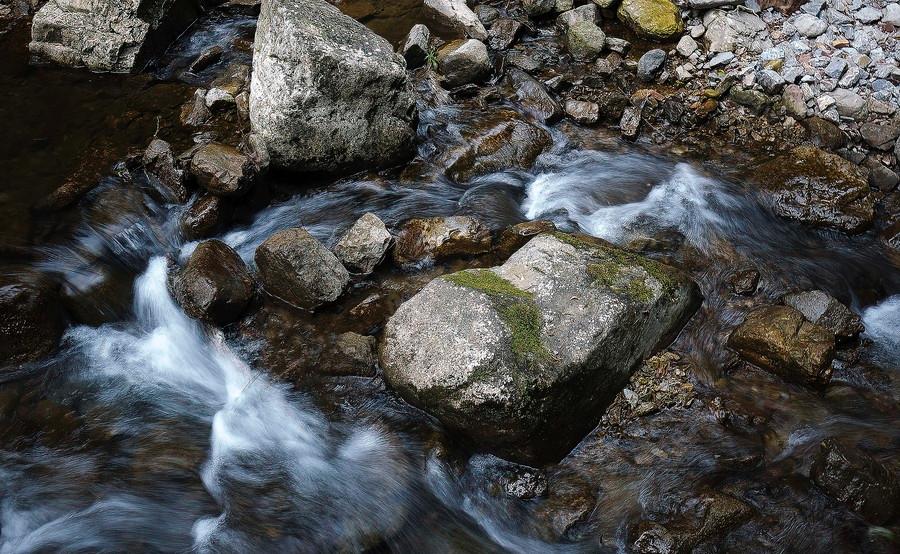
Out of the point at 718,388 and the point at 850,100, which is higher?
the point at 850,100

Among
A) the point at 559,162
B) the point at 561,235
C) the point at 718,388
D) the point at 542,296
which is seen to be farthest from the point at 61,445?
the point at 559,162

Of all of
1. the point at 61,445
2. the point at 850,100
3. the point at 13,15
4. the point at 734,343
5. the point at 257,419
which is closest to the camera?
the point at 61,445

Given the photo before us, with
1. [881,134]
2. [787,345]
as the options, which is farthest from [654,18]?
[787,345]

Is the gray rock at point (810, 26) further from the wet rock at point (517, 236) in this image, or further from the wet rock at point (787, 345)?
the wet rock at point (517, 236)

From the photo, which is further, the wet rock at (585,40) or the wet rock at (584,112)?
the wet rock at (585,40)

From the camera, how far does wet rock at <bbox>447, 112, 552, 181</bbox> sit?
23.9ft

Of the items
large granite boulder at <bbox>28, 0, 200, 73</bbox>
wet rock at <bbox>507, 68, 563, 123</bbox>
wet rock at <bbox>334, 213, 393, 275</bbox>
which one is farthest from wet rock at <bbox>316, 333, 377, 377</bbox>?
large granite boulder at <bbox>28, 0, 200, 73</bbox>

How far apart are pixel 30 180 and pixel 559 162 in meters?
5.89

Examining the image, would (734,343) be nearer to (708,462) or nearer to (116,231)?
(708,462)

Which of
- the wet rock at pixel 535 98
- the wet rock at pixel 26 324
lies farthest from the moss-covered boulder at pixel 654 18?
the wet rock at pixel 26 324

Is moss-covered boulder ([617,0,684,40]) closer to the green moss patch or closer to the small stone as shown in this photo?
the small stone

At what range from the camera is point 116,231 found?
6.25m

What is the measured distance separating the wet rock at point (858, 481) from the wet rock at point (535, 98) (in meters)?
4.89

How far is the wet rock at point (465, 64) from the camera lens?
27.0 ft
